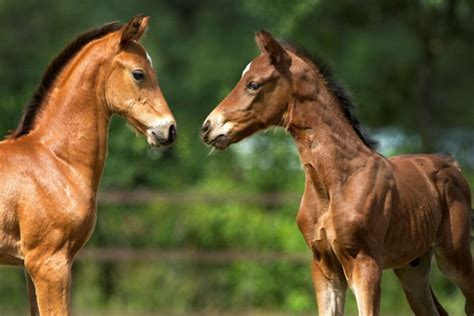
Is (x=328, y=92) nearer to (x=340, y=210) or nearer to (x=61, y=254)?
(x=340, y=210)

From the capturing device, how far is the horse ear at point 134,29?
23.4ft

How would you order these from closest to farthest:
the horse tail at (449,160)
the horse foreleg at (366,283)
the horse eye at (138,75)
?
1. the horse foreleg at (366,283)
2. the horse eye at (138,75)
3. the horse tail at (449,160)

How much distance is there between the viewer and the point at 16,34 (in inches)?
821

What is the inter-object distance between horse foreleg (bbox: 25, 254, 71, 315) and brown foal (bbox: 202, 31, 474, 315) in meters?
1.34

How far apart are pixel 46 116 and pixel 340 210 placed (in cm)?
212

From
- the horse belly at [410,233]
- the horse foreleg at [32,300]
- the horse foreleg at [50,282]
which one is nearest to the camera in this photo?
the horse foreleg at [50,282]

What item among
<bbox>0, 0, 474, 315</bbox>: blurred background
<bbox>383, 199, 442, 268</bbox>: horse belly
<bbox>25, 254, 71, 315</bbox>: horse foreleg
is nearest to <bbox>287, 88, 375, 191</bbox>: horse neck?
<bbox>383, 199, 442, 268</bbox>: horse belly

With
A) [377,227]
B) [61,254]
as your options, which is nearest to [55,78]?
[61,254]

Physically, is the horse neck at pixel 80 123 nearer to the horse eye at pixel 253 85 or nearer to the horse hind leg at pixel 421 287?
the horse eye at pixel 253 85

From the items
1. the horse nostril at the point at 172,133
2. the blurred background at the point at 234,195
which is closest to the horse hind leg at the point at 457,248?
the horse nostril at the point at 172,133

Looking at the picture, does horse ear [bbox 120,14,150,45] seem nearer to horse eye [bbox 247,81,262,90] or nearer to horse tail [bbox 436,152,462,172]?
horse eye [bbox 247,81,262,90]

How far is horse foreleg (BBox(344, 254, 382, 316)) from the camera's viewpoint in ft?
22.9

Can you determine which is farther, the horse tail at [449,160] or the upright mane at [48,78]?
the horse tail at [449,160]

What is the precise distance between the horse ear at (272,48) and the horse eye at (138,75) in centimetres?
88
